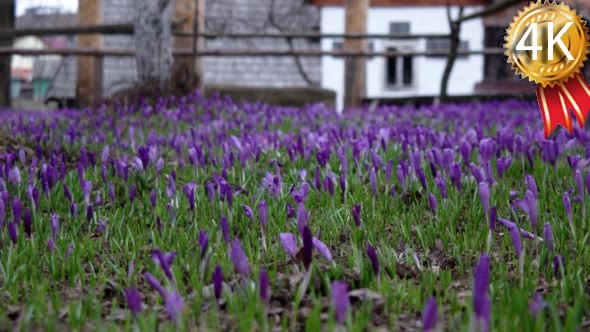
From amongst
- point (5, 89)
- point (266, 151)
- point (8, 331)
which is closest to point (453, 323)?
point (8, 331)

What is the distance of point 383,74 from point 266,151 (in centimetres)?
2343

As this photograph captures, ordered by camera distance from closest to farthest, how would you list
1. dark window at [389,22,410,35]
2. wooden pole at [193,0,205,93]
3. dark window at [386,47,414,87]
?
wooden pole at [193,0,205,93] < dark window at [386,47,414,87] < dark window at [389,22,410,35]

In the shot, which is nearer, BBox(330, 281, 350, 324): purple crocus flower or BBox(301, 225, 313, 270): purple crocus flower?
BBox(330, 281, 350, 324): purple crocus flower

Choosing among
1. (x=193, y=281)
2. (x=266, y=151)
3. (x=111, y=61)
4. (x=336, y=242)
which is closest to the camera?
(x=193, y=281)

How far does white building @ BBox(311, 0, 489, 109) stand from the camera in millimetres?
27078

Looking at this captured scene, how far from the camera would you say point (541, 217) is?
291cm

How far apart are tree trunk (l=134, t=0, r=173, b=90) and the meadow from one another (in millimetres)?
5483

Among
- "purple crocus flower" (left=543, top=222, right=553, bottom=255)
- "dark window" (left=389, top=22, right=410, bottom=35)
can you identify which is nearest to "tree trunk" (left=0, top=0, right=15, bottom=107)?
"purple crocus flower" (left=543, top=222, right=553, bottom=255)

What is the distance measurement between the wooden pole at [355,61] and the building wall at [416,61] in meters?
12.8

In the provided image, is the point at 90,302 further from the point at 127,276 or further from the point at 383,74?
the point at 383,74

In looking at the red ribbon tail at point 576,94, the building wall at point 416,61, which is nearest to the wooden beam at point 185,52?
the red ribbon tail at point 576,94

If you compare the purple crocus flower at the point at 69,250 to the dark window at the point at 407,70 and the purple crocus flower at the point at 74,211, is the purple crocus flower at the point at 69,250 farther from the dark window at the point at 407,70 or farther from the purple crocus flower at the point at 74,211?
the dark window at the point at 407,70

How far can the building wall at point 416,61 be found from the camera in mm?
26984

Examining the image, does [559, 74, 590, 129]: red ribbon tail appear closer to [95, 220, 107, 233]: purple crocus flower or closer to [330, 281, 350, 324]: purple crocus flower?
[95, 220, 107, 233]: purple crocus flower
